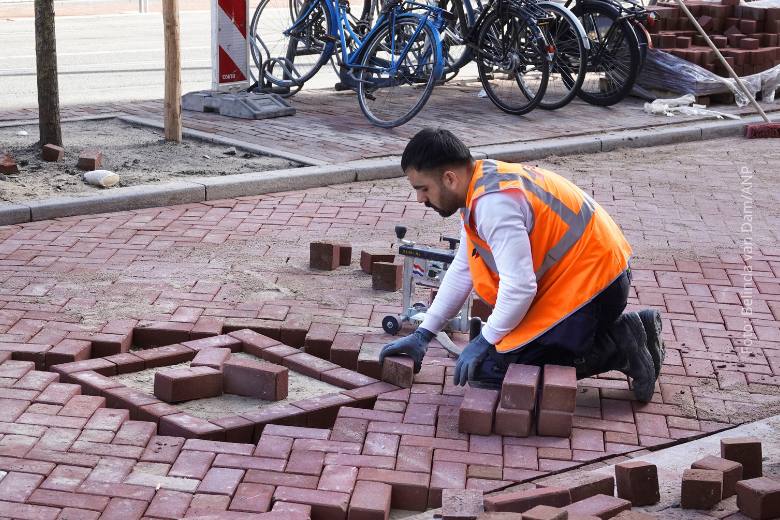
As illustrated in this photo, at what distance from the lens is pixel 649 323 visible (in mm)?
4809

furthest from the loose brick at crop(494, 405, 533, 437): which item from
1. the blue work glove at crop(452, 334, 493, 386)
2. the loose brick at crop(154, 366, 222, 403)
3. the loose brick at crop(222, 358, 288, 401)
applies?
the loose brick at crop(154, 366, 222, 403)

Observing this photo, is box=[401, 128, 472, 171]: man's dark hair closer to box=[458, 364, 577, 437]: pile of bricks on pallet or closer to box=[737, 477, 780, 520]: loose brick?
box=[458, 364, 577, 437]: pile of bricks on pallet

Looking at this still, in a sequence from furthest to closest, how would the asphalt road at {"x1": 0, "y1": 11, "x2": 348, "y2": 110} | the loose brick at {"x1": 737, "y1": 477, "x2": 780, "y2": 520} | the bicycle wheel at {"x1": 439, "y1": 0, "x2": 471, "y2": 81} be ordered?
the asphalt road at {"x1": 0, "y1": 11, "x2": 348, "y2": 110} < the bicycle wheel at {"x1": 439, "y1": 0, "x2": 471, "y2": 81} < the loose brick at {"x1": 737, "y1": 477, "x2": 780, "y2": 520}

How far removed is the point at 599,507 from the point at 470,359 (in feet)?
3.81

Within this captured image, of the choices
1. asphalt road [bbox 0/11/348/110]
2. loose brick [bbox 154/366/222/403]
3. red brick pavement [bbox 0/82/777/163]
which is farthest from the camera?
asphalt road [bbox 0/11/348/110]

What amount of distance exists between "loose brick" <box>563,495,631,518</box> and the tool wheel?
180 centimetres

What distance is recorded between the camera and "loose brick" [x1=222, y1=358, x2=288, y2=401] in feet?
15.5

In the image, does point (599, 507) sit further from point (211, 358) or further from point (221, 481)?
point (211, 358)

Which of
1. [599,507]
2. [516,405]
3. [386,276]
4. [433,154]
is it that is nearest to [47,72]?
[386,276]

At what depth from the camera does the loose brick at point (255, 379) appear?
4715 mm

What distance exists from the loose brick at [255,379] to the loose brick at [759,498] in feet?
6.03

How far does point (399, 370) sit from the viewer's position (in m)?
4.83

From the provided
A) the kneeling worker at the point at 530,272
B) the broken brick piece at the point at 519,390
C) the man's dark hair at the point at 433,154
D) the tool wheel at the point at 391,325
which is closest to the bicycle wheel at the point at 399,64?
the tool wheel at the point at 391,325

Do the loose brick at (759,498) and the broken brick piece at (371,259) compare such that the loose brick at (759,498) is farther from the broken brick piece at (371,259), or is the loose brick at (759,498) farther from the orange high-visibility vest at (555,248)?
the broken brick piece at (371,259)
